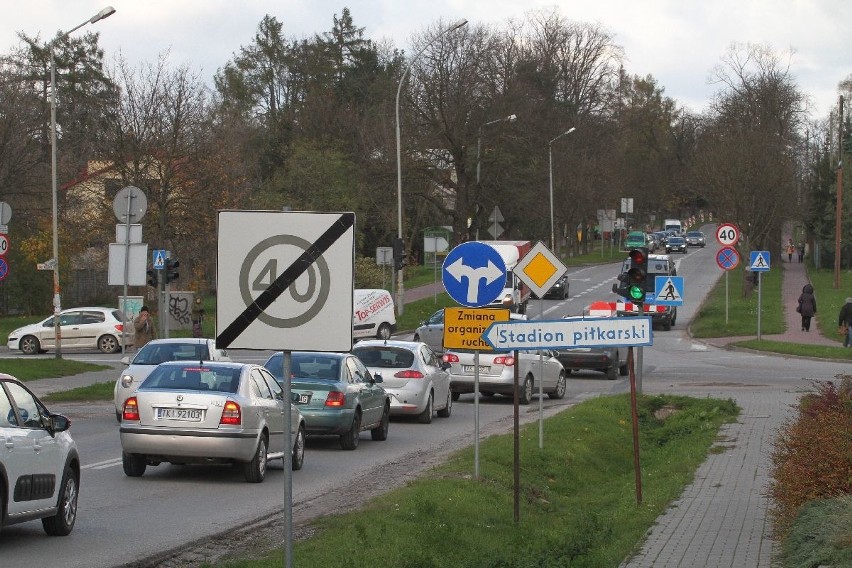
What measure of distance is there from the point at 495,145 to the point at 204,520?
54.0 meters

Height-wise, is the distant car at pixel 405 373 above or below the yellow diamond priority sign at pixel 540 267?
below

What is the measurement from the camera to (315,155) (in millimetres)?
69750

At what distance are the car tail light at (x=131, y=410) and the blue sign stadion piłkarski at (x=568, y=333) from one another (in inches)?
191

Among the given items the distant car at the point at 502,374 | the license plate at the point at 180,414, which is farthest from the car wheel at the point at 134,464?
the distant car at the point at 502,374

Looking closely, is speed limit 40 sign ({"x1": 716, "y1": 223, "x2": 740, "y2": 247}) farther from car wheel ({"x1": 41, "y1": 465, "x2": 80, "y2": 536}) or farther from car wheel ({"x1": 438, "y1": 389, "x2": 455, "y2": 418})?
car wheel ({"x1": 41, "y1": 465, "x2": 80, "y2": 536})

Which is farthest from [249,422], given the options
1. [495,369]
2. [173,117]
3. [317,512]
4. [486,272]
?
[173,117]

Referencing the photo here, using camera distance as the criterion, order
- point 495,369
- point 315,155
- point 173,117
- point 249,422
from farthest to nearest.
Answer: point 315,155 < point 173,117 < point 495,369 < point 249,422

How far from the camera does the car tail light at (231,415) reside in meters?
14.9

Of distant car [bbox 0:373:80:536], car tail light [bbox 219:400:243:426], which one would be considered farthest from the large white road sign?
car tail light [bbox 219:400:243:426]

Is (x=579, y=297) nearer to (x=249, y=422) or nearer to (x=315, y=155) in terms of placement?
(x=315, y=155)

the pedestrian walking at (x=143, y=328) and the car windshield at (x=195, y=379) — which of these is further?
the pedestrian walking at (x=143, y=328)

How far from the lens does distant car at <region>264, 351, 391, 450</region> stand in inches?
750

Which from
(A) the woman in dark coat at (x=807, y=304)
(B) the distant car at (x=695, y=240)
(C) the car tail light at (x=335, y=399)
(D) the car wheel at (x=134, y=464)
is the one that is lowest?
(D) the car wheel at (x=134, y=464)

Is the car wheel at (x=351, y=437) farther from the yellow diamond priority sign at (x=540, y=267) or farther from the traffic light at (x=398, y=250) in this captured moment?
the traffic light at (x=398, y=250)
